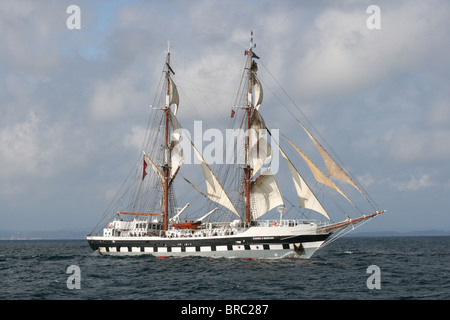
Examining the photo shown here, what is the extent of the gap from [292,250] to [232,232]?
7.19m

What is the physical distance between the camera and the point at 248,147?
55.8m

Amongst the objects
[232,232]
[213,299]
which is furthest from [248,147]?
[213,299]

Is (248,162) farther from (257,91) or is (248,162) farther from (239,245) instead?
(239,245)

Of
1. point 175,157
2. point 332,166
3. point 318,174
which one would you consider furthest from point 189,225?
point 332,166

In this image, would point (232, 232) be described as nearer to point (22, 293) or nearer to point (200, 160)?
point (200, 160)

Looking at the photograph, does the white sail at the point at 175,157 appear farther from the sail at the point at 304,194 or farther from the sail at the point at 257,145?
the sail at the point at 304,194

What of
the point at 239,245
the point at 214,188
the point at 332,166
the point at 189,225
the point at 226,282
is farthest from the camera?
the point at 214,188

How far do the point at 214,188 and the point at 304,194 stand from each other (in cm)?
1215

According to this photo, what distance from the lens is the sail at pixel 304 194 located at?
163 feet

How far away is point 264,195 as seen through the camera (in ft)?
178

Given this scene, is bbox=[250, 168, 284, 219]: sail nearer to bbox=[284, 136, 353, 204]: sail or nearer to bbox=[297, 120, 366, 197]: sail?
bbox=[284, 136, 353, 204]: sail

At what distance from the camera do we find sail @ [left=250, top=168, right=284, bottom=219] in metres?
53.6

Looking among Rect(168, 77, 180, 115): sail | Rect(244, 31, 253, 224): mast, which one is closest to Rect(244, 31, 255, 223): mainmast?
Rect(244, 31, 253, 224): mast
